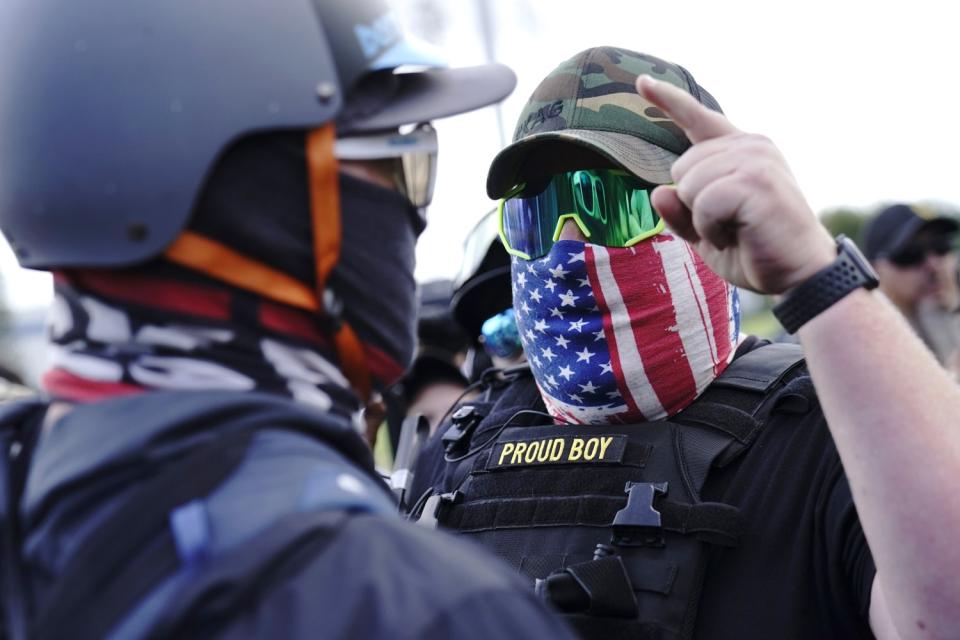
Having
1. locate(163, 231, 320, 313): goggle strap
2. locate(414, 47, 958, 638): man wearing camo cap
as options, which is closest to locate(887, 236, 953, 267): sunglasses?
locate(414, 47, 958, 638): man wearing camo cap

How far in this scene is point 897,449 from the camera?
1.60 m

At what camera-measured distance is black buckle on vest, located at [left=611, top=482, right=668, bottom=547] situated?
2100mm

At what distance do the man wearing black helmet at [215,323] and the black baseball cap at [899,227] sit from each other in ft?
16.0

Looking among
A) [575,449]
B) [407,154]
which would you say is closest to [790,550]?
[575,449]

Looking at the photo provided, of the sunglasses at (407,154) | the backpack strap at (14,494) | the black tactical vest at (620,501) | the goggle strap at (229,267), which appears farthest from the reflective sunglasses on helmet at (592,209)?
the backpack strap at (14,494)

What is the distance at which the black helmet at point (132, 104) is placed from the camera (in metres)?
1.24

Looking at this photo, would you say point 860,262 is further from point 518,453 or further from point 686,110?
point 518,453

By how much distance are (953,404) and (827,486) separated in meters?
0.38

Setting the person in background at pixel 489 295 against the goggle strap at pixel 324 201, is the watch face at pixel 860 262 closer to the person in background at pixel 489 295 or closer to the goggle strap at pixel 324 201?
the goggle strap at pixel 324 201

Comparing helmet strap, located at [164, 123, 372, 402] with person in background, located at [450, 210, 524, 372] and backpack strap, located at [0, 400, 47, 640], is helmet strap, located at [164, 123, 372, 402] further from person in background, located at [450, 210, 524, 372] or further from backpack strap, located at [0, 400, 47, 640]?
person in background, located at [450, 210, 524, 372]

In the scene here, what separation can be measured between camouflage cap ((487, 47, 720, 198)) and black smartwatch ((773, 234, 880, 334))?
68cm

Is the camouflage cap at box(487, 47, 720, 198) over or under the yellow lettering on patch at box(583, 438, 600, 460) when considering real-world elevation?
over

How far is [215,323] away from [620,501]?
4.10ft

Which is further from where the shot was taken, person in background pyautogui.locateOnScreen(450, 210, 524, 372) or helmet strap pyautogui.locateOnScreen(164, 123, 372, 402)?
person in background pyautogui.locateOnScreen(450, 210, 524, 372)
